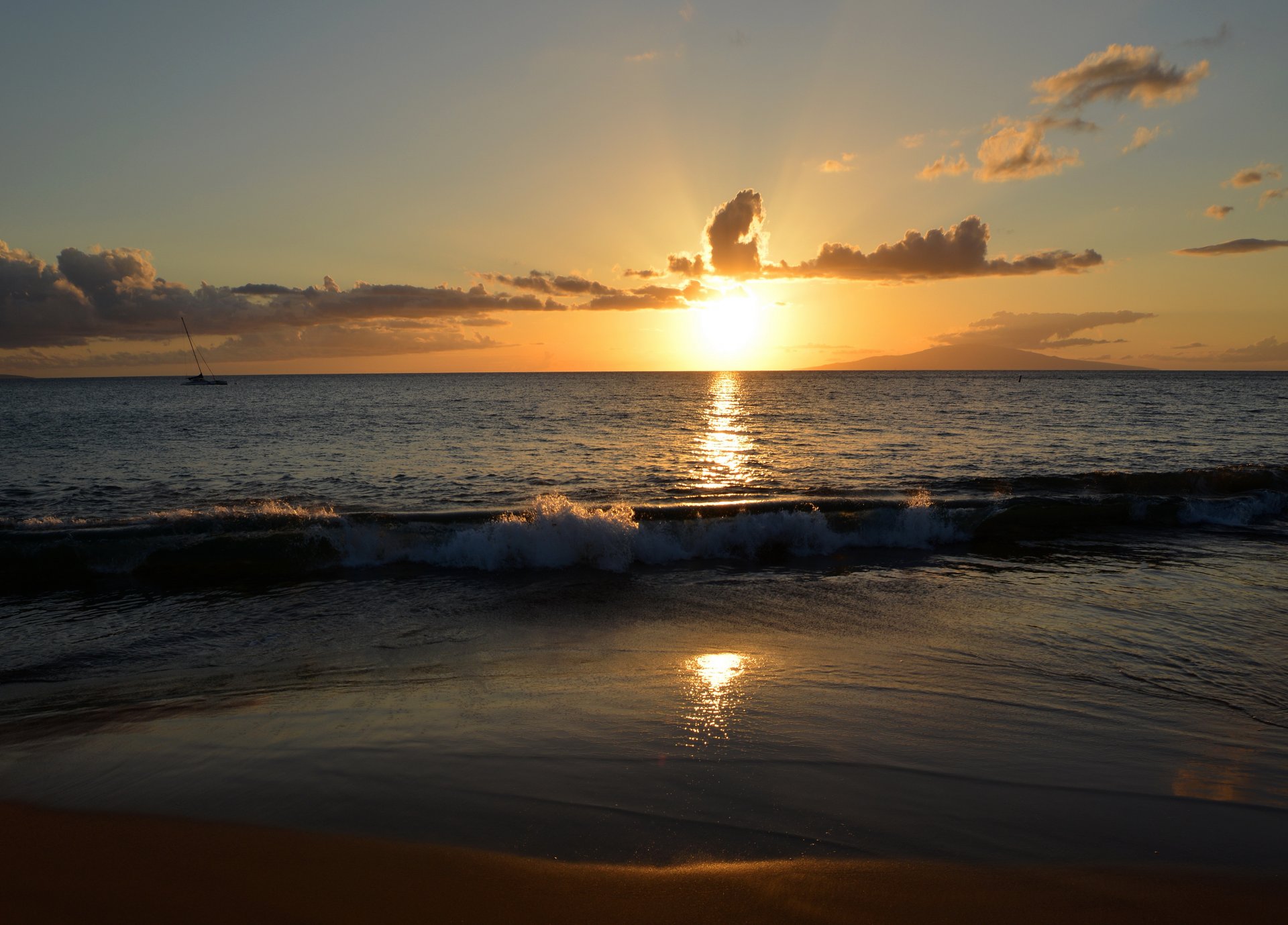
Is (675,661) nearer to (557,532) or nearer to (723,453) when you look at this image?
(557,532)

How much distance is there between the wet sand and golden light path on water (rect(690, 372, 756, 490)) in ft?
52.2

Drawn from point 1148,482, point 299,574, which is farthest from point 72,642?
point 1148,482

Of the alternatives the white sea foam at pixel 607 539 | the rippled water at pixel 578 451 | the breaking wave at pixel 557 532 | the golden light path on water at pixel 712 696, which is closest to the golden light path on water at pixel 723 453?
the rippled water at pixel 578 451

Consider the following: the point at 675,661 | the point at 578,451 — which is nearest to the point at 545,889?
the point at 675,661

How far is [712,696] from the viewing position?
626cm

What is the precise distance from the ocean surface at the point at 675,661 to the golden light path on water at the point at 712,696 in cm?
4

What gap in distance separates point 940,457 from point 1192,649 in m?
18.9

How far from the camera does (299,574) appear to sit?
39.2 feet

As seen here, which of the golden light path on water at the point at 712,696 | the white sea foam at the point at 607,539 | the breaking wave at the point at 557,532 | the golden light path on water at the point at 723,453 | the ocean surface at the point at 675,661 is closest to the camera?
the ocean surface at the point at 675,661

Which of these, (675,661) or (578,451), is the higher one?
(675,661)

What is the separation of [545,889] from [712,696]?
287 centimetres

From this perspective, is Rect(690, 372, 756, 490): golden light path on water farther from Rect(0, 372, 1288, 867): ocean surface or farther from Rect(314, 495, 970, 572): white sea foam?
Rect(314, 495, 970, 572): white sea foam

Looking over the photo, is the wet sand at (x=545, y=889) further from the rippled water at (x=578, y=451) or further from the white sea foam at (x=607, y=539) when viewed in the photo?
the rippled water at (x=578, y=451)

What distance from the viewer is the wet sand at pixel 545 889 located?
135 inches
